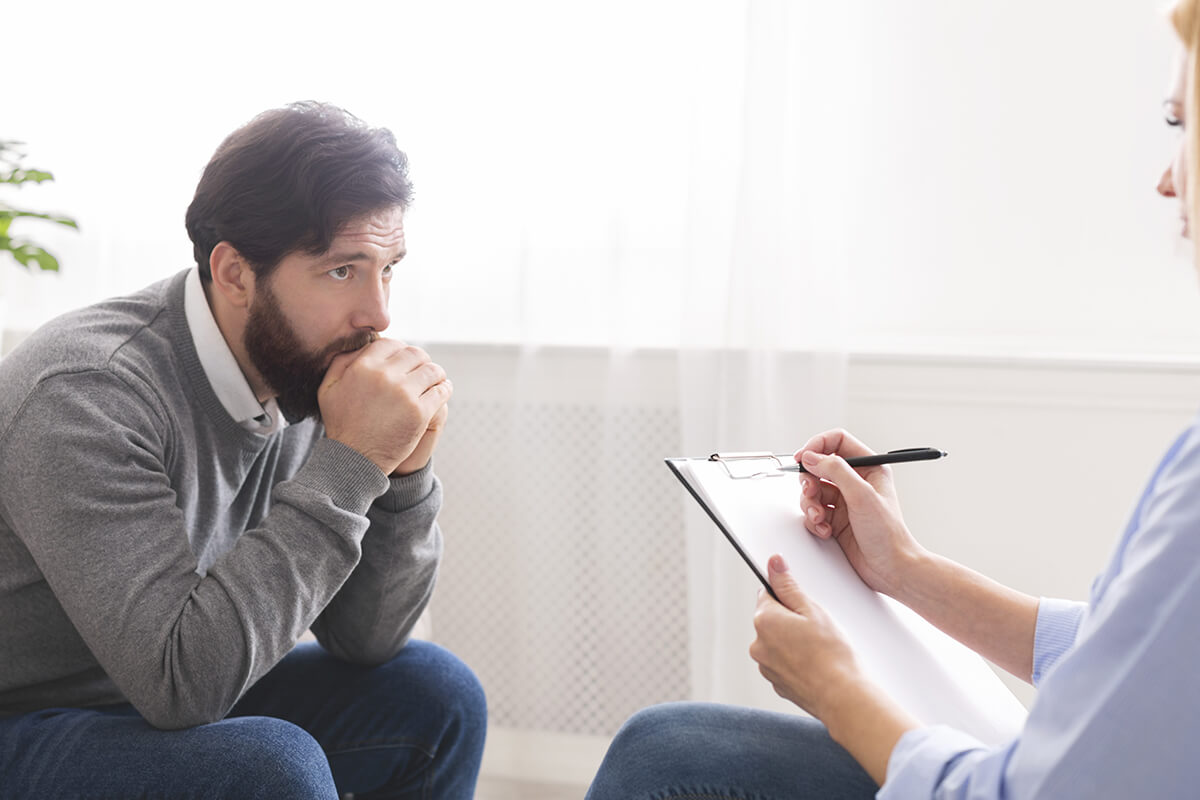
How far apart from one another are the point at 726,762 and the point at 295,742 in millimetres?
425

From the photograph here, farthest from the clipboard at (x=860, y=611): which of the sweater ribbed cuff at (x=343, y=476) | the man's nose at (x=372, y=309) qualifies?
the man's nose at (x=372, y=309)

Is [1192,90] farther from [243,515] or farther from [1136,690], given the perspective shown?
[243,515]

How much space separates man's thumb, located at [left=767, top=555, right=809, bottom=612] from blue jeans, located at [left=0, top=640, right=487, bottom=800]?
0.49 m

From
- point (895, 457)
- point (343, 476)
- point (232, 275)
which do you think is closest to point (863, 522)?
point (895, 457)

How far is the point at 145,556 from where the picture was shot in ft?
3.27

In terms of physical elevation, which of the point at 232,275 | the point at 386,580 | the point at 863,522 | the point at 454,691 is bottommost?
the point at 454,691

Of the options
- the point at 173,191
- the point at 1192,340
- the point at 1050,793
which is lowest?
the point at 1050,793

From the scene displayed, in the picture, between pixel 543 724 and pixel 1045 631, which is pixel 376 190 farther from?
pixel 543 724

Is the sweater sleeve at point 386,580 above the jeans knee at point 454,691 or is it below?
above

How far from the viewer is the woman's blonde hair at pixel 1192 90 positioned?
612 mm

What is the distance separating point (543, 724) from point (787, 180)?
114 cm

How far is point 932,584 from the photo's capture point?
99 centimetres

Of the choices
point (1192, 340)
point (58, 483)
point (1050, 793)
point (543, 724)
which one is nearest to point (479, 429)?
point (543, 724)

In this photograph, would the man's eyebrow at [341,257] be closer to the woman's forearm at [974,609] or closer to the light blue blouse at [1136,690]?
the woman's forearm at [974,609]
